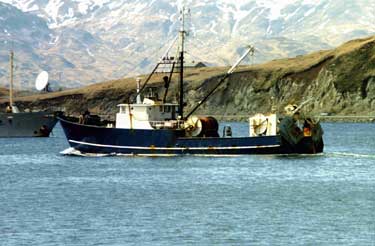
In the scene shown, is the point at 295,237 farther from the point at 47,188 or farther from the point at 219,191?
the point at 47,188

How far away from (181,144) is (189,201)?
88.0 ft

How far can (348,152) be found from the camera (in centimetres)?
10819

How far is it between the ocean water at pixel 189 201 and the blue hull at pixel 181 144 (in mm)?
816

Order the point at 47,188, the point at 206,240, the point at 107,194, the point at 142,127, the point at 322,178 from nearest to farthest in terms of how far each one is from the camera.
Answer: the point at 206,240
the point at 107,194
the point at 47,188
the point at 322,178
the point at 142,127

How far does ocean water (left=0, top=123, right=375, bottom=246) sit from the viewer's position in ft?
166

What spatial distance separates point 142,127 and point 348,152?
26.2 m

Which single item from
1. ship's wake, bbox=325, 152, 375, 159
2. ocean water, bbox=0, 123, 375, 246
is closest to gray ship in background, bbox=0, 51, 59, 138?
ocean water, bbox=0, 123, 375, 246

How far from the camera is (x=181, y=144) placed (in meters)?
89.4

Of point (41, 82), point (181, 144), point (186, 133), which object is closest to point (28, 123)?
point (41, 82)

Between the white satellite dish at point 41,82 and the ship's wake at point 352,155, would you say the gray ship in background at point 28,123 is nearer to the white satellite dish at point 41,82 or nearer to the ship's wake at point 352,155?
the white satellite dish at point 41,82

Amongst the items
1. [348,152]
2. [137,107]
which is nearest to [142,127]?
[137,107]

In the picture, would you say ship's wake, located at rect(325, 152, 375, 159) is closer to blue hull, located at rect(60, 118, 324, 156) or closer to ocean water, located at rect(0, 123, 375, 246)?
ocean water, located at rect(0, 123, 375, 246)

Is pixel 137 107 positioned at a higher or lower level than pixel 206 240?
higher

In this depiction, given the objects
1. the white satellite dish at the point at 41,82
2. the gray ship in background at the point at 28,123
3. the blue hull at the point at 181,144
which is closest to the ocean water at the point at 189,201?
the blue hull at the point at 181,144
